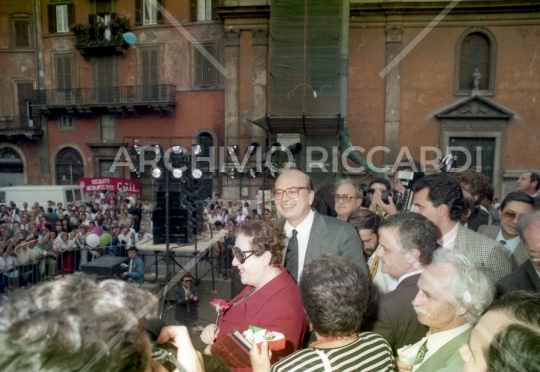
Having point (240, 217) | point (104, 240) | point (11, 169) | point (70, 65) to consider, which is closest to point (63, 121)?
point (70, 65)

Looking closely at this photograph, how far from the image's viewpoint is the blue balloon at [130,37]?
1758 centimetres

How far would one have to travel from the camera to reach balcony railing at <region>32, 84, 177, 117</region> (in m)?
17.3

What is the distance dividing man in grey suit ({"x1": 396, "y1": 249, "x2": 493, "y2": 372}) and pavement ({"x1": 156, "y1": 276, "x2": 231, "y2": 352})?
4.00 metres

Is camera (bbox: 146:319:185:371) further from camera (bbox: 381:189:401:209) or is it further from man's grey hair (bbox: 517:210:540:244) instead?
camera (bbox: 381:189:401:209)

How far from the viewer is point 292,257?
2635mm

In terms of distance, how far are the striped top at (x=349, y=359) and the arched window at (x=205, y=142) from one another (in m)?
15.8

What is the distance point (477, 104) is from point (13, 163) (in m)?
21.5

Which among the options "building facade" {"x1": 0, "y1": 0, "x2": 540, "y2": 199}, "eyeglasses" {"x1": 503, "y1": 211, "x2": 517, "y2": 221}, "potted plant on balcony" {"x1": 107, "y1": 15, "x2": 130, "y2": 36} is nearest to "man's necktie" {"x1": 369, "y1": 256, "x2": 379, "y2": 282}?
"eyeglasses" {"x1": 503, "y1": 211, "x2": 517, "y2": 221}

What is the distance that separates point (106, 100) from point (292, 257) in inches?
712

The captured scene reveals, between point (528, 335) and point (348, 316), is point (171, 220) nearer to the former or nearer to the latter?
point (348, 316)

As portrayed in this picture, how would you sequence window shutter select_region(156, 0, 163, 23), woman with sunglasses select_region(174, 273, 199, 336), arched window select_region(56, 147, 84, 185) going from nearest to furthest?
woman with sunglasses select_region(174, 273, 199, 336) → window shutter select_region(156, 0, 163, 23) → arched window select_region(56, 147, 84, 185)

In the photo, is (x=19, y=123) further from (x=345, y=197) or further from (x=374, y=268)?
(x=374, y=268)

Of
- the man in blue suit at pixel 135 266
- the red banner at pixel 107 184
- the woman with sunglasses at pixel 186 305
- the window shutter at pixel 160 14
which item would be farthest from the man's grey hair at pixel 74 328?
the window shutter at pixel 160 14

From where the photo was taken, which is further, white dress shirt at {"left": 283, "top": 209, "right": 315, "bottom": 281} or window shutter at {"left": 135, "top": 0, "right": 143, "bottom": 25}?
window shutter at {"left": 135, "top": 0, "right": 143, "bottom": 25}
